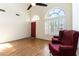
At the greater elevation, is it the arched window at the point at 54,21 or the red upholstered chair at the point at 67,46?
the arched window at the point at 54,21

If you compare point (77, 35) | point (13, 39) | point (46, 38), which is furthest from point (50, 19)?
point (77, 35)

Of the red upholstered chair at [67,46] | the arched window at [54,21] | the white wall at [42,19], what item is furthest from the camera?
the red upholstered chair at [67,46]

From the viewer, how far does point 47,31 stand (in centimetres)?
240

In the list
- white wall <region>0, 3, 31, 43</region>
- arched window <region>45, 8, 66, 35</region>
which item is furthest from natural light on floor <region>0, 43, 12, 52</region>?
arched window <region>45, 8, 66, 35</region>

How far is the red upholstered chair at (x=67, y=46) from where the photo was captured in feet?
9.69

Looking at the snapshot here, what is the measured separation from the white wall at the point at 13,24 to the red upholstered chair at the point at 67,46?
0.67m

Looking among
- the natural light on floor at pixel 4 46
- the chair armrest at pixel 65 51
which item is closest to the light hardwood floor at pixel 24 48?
the natural light on floor at pixel 4 46

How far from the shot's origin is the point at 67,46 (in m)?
3.04

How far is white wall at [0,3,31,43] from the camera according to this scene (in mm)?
2500

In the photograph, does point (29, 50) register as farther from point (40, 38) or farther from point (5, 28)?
point (5, 28)

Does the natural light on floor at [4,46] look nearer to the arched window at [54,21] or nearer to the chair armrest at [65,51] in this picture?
the arched window at [54,21]

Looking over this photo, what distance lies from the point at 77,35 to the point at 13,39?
63.4 inches

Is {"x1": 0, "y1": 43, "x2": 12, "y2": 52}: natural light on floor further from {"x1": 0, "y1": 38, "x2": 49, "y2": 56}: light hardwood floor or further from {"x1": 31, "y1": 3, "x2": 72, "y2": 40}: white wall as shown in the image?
{"x1": 31, "y1": 3, "x2": 72, "y2": 40}: white wall

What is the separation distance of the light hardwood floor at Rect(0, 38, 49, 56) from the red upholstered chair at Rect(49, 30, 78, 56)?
0.24 metres
